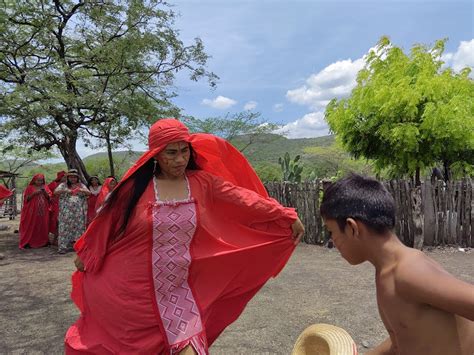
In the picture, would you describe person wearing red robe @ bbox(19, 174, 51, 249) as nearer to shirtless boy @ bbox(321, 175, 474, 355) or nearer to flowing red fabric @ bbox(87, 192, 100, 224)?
flowing red fabric @ bbox(87, 192, 100, 224)

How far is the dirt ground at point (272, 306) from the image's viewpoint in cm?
399

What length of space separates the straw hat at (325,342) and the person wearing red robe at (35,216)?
405 inches

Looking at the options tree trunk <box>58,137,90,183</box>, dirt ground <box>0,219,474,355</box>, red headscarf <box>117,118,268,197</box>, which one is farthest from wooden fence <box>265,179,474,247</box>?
tree trunk <box>58,137,90,183</box>

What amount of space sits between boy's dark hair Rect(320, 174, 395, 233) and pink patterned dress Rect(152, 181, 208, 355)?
1.14m

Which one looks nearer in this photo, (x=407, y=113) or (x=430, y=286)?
(x=430, y=286)

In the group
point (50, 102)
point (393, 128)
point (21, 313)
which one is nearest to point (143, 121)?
point (50, 102)

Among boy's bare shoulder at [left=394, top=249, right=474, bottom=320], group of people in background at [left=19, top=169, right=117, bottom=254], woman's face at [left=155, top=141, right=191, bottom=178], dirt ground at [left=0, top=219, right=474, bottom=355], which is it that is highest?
woman's face at [left=155, top=141, right=191, bottom=178]

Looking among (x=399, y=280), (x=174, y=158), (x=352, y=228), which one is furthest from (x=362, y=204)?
(x=174, y=158)

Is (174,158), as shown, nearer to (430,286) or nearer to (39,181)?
(430,286)

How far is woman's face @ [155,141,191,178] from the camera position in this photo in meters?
2.52

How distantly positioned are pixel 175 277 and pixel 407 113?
32.6ft

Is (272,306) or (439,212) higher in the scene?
(439,212)

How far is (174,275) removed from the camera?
97.3 inches

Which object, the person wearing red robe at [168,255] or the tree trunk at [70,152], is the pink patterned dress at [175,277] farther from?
the tree trunk at [70,152]
